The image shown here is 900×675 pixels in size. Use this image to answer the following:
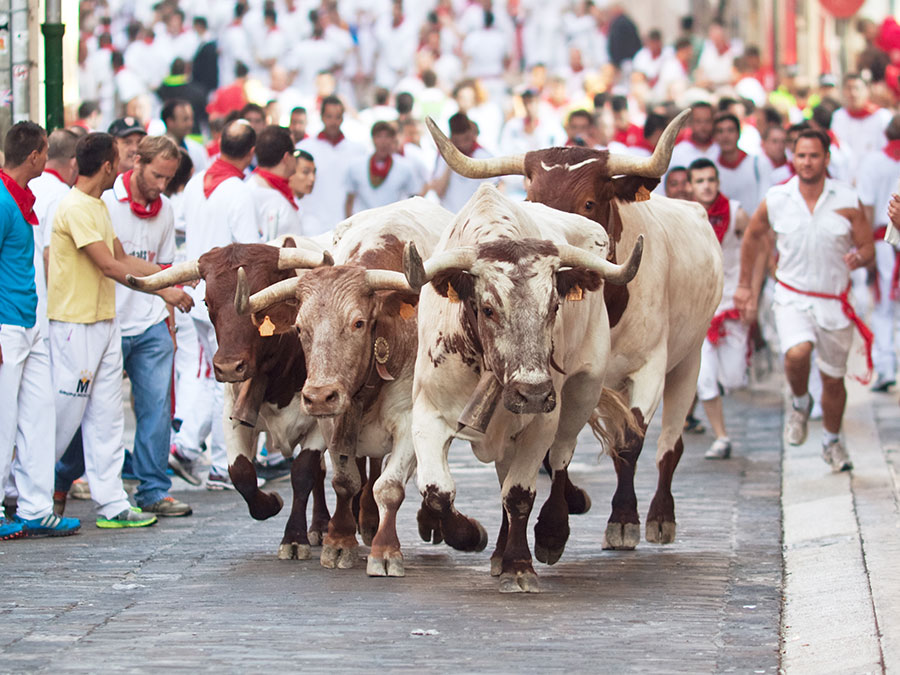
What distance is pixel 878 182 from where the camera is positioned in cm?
1534

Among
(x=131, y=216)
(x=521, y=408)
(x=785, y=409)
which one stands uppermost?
(x=131, y=216)

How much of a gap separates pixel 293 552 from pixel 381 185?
327 inches

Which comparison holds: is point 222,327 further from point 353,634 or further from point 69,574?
point 353,634

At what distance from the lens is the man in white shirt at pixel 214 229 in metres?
10.9

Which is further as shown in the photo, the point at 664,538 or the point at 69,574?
the point at 664,538

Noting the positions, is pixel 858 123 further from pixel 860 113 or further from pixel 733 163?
pixel 733 163

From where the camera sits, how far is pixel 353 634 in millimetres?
6934

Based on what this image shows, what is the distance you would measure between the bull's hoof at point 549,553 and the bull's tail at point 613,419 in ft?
2.88

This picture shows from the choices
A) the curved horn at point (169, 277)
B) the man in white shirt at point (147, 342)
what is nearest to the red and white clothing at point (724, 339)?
the man in white shirt at point (147, 342)

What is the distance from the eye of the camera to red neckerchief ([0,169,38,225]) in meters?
9.04

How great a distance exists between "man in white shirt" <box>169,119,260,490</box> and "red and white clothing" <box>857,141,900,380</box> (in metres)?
6.26

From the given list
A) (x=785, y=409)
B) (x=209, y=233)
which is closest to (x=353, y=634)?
(x=209, y=233)

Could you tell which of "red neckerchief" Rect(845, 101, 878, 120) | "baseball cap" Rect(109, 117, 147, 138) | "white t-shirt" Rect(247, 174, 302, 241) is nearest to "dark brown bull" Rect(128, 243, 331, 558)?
"white t-shirt" Rect(247, 174, 302, 241)

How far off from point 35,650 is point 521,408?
209 cm
